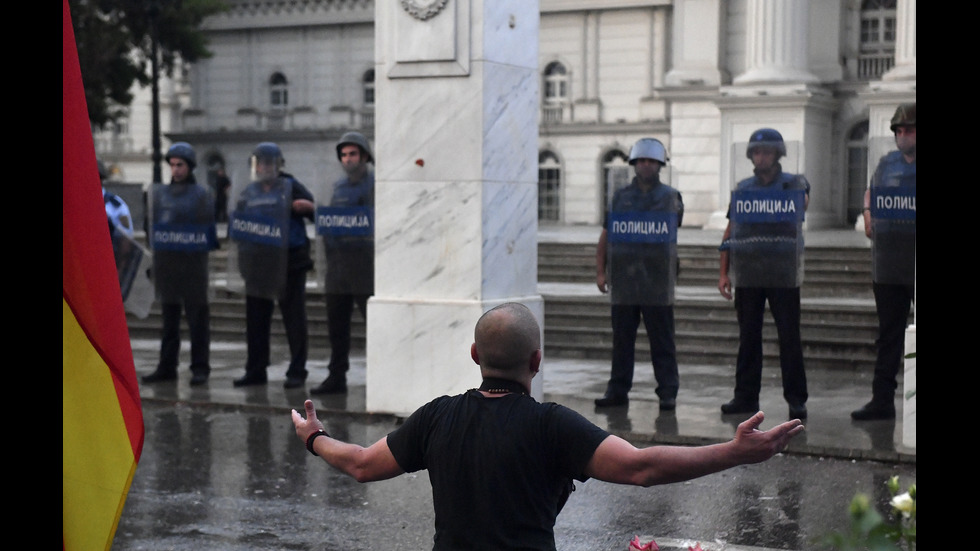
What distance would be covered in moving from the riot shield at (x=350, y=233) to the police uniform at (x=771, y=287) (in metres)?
3.12

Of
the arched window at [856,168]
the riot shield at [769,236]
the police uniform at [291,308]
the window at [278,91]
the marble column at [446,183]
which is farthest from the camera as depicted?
the window at [278,91]

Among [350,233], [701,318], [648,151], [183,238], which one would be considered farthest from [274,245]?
[701,318]

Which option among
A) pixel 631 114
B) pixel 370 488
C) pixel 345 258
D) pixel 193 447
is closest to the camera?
pixel 370 488

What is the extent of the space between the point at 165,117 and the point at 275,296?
165 feet

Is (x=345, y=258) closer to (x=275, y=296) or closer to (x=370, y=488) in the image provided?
(x=275, y=296)

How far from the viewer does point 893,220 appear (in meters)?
9.59

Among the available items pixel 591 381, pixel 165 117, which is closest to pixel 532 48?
pixel 591 381

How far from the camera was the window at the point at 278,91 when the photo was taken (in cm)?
5716

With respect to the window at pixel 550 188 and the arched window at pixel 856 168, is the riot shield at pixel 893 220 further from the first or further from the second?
the window at pixel 550 188

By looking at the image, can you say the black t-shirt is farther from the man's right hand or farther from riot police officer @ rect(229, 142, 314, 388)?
riot police officer @ rect(229, 142, 314, 388)

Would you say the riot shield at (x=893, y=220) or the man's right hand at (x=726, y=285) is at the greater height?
the riot shield at (x=893, y=220)

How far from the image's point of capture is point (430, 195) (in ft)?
32.6

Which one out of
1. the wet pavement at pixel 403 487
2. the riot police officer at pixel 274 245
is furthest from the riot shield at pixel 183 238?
the wet pavement at pixel 403 487

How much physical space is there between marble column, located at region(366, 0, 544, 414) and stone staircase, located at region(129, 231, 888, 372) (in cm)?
184
